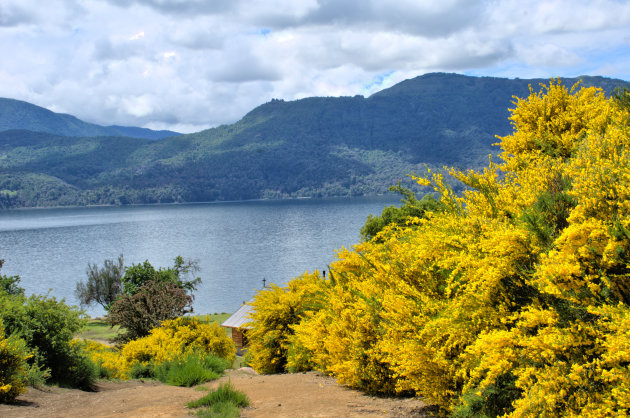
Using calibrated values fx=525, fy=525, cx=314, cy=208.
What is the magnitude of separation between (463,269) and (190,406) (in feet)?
17.6

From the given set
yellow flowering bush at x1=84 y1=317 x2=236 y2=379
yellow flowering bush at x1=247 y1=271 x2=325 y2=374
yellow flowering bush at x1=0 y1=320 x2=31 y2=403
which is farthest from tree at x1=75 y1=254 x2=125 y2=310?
yellow flowering bush at x1=0 y1=320 x2=31 y2=403

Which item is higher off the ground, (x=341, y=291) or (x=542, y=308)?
(x=542, y=308)

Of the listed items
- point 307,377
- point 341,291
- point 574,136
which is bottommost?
point 307,377

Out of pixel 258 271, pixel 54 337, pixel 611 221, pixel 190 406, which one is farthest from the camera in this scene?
pixel 258 271

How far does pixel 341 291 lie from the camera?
13305mm

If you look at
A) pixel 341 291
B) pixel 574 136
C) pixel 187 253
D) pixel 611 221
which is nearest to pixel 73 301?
pixel 187 253

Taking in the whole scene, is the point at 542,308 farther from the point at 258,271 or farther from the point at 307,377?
the point at 258,271

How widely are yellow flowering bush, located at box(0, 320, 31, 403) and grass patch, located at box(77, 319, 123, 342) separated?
2952cm

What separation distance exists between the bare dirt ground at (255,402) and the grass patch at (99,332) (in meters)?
29.6

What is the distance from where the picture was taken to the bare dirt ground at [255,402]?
8820 millimetres

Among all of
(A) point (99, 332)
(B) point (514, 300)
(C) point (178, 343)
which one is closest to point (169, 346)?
(C) point (178, 343)

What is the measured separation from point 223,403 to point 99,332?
41.6 meters

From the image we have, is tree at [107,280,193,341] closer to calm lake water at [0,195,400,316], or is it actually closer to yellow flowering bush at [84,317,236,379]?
yellow flowering bush at [84,317,236,379]

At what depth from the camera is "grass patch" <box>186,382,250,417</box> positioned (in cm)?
892
